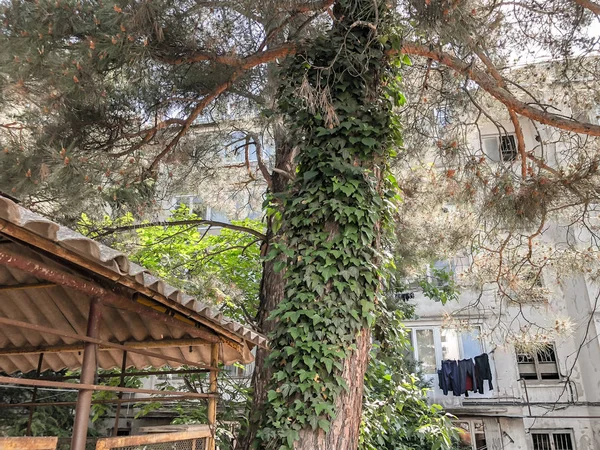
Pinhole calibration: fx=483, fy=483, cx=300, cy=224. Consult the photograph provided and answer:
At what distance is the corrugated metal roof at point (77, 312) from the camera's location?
7.22ft

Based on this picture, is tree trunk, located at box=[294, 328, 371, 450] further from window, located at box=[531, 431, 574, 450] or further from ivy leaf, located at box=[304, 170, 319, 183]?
window, located at box=[531, 431, 574, 450]

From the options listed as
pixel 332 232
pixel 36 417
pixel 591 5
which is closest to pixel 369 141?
pixel 332 232

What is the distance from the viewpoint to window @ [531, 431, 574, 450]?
11.9 m

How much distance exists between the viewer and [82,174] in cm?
504

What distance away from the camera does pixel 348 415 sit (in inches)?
140

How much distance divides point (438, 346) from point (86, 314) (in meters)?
11.0

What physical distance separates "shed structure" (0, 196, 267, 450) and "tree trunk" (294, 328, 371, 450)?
82 cm

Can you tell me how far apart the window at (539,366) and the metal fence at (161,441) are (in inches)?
436

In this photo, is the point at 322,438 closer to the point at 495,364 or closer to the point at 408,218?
the point at 408,218

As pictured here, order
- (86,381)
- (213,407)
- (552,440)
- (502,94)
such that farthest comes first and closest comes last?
(552,440), (502,94), (213,407), (86,381)

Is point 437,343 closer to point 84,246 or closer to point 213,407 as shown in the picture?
point 213,407

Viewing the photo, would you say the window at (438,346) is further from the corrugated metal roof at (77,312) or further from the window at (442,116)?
the corrugated metal roof at (77,312)

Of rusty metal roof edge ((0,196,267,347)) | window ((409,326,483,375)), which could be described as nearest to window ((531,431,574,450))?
window ((409,326,483,375))

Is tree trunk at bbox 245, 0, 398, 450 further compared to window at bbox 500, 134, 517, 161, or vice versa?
window at bbox 500, 134, 517, 161
